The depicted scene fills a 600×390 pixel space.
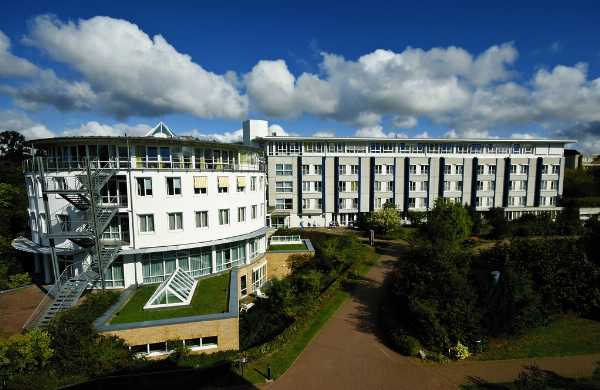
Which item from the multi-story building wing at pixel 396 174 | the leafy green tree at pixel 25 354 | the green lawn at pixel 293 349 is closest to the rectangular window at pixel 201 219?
the green lawn at pixel 293 349

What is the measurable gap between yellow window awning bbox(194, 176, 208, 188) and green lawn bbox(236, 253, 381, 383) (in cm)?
1290

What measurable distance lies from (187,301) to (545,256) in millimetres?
24270

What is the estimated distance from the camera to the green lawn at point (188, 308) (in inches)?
681

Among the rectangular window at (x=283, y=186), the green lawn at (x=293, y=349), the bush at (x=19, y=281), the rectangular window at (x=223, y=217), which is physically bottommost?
the green lawn at (x=293, y=349)

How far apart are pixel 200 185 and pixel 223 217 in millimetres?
3443

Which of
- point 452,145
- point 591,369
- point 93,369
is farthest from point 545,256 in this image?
point 452,145

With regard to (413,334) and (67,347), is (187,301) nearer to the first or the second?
(67,347)

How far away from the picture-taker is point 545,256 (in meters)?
21.0

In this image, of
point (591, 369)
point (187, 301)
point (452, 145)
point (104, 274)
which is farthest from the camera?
point (452, 145)

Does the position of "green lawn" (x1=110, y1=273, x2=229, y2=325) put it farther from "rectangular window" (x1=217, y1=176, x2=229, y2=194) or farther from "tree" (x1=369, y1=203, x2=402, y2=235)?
"tree" (x1=369, y1=203, x2=402, y2=235)

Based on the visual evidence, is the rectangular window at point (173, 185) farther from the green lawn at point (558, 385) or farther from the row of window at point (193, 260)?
the green lawn at point (558, 385)

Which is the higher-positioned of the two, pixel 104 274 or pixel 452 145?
pixel 452 145

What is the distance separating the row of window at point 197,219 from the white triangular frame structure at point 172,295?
401cm

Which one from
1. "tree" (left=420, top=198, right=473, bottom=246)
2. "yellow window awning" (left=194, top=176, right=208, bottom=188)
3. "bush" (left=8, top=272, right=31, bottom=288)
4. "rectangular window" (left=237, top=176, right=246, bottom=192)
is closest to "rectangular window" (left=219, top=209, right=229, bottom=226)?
"rectangular window" (left=237, top=176, right=246, bottom=192)
